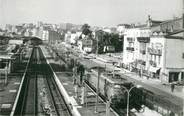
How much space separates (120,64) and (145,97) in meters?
43.5

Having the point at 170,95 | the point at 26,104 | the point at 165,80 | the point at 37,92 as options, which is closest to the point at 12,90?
the point at 37,92

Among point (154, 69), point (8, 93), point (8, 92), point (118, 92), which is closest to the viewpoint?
point (118, 92)

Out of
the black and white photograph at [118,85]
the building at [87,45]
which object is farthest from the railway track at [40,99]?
the building at [87,45]

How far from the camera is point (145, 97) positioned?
33.7 metres

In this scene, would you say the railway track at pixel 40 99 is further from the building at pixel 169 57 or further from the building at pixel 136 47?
the building at pixel 136 47

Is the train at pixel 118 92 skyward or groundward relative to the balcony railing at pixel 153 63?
groundward

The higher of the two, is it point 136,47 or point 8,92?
point 136,47

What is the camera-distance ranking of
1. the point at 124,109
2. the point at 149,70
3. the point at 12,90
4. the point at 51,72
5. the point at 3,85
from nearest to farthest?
the point at 124,109 → the point at 12,90 → the point at 3,85 → the point at 149,70 → the point at 51,72

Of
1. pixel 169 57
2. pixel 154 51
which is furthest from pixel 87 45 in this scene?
pixel 169 57

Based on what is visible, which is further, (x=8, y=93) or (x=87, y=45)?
(x=87, y=45)

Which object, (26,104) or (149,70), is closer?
(26,104)

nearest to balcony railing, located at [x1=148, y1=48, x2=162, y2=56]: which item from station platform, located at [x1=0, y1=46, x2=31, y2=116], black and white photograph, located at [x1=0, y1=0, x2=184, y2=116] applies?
black and white photograph, located at [x1=0, y1=0, x2=184, y2=116]

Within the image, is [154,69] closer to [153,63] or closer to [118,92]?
[153,63]

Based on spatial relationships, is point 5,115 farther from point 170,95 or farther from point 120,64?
point 120,64
